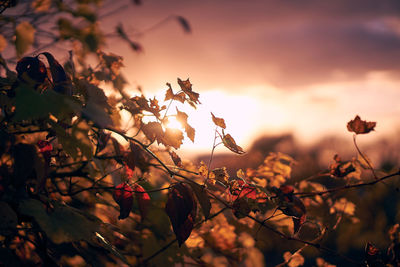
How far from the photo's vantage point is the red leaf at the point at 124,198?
1.04 meters

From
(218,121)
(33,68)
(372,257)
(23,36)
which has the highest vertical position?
(23,36)

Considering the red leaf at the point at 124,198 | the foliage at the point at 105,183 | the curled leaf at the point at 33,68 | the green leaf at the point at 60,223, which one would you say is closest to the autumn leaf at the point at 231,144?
the foliage at the point at 105,183

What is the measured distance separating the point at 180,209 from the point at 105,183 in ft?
2.43

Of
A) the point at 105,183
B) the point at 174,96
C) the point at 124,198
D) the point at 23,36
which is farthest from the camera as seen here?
the point at 105,183

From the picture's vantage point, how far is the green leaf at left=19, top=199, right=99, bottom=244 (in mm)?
744

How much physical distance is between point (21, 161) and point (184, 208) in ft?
1.59

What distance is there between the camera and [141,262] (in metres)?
1.48

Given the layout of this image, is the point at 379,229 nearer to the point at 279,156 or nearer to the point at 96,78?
the point at 279,156

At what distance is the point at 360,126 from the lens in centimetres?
114

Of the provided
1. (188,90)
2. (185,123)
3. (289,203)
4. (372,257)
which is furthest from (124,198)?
(372,257)

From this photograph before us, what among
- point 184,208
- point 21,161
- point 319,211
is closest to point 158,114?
point 184,208

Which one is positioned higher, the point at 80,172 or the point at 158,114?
the point at 158,114

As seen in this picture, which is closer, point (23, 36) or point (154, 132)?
point (23, 36)

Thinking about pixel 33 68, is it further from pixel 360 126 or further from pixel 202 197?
pixel 360 126
